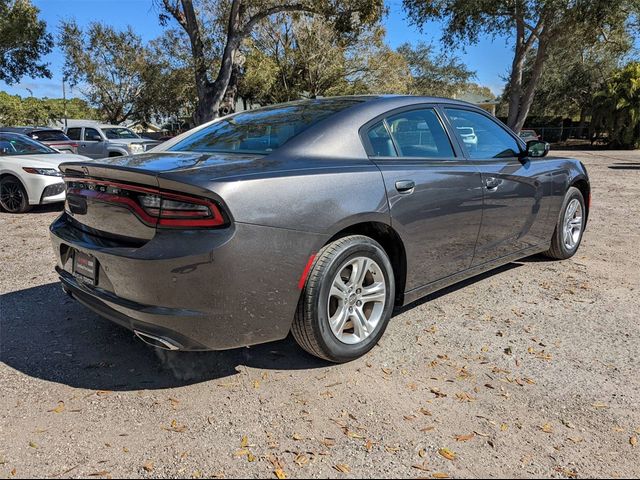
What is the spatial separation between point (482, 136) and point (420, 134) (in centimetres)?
91

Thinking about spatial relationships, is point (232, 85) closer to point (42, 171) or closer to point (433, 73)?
point (42, 171)

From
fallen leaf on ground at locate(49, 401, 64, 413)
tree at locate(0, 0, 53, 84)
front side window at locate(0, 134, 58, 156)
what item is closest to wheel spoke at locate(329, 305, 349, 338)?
fallen leaf on ground at locate(49, 401, 64, 413)

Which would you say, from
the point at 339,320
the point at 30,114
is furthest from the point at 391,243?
the point at 30,114

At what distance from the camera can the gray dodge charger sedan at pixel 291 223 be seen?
8.10ft

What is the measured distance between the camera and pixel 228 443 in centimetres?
234

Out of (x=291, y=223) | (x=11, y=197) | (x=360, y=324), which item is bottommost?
(x=360, y=324)

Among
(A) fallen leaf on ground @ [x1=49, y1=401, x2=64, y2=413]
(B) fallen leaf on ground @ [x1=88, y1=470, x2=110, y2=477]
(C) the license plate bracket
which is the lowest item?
(B) fallen leaf on ground @ [x1=88, y1=470, x2=110, y2=477]

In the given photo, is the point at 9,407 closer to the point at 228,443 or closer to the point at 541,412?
the point at 228,443

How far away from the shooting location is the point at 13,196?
27.5 ft

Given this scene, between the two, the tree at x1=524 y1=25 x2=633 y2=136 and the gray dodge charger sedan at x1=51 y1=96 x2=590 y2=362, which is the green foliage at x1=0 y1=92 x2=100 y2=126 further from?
the gray dodge charger sedan at x1=51 y1=96 x2=590 y2=362

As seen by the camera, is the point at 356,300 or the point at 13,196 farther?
the point at 13,196

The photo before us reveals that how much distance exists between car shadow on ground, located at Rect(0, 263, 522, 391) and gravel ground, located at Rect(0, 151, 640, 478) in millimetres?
13

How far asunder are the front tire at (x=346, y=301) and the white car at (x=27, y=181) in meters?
6.65

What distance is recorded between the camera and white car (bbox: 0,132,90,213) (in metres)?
8.09
